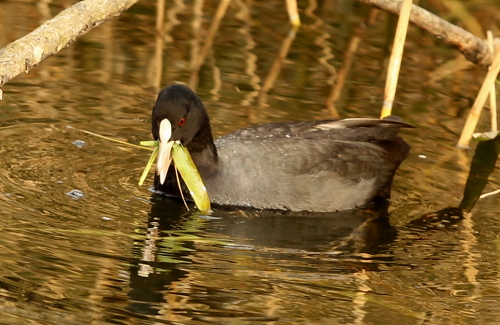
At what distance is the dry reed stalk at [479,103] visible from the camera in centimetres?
639

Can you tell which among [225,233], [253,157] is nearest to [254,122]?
[253,157]

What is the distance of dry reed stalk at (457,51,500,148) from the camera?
6.39 meters

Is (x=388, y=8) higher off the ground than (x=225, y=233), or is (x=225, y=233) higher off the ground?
(x=388, y=8)

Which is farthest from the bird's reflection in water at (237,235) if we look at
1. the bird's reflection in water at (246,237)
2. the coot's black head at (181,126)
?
the coot's black head at (181,126)

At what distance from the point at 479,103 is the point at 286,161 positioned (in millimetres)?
1630

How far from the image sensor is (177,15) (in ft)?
30.9

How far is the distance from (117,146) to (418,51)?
12.5 feet

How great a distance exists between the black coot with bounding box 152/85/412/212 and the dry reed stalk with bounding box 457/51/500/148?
2.66 feet

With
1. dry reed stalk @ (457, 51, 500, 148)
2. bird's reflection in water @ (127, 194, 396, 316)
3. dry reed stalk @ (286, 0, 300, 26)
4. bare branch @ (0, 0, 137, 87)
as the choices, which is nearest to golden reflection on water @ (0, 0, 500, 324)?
bird's reflection in water @ (127, 194, 396, 316)

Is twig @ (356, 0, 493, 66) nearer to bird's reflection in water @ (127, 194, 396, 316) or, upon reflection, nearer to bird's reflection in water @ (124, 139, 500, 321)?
bird's reflection in water @ (124, 139, 500, 321)

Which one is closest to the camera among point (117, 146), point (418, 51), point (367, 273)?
point (367, 273)

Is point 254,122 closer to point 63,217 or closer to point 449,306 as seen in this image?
point 63,217

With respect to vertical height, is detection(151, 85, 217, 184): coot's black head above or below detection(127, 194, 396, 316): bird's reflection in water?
above

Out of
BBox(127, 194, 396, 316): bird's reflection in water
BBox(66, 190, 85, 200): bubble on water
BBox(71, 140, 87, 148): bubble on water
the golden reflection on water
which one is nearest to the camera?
the golden reflection on water
